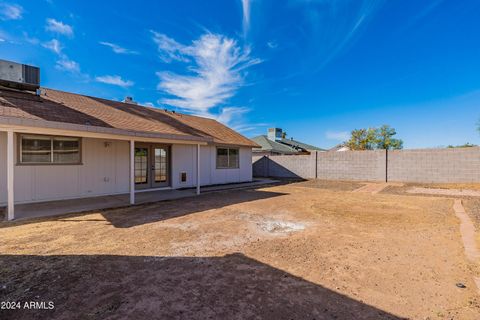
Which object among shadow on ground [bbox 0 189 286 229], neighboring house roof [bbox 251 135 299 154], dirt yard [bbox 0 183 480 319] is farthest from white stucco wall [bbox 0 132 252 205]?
neighboring house roof [bbox 251 135 299 154]

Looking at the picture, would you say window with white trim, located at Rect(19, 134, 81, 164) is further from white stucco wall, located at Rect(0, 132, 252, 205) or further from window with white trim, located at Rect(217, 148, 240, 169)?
window with white trim, located at Rect(217, 148, 240, 169)

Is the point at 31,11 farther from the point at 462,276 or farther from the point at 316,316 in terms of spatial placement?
the point at 462,276

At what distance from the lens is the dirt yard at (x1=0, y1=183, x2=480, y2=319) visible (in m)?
2.28

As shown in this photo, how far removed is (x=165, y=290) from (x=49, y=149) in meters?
7.65

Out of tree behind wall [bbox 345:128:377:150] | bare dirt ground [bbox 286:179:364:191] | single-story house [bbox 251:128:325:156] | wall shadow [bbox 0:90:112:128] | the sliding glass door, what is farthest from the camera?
tree behind wall [bbox 345:128:377:150]

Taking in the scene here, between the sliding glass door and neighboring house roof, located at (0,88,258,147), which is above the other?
neighboring house roof, located at (0,88,258,147)

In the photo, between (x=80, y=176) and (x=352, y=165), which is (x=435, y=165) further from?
(x=80, y=176)

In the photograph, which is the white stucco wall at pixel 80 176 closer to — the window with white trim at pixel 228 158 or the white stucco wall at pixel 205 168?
the white stucco wall at pixel 205 168

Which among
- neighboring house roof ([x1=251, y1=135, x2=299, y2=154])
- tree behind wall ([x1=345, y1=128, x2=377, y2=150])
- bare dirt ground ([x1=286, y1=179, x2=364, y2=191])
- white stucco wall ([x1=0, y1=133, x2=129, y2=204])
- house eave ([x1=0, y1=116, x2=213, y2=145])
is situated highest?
tree behind wall ([x1=345, y1=128, x2=377, y2=150])

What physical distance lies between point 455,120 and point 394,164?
17776mm

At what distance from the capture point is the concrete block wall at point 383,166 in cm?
1234

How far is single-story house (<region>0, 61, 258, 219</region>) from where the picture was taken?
256 inches

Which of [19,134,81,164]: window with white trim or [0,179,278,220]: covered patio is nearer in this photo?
[0,179,278,220]: covered patio

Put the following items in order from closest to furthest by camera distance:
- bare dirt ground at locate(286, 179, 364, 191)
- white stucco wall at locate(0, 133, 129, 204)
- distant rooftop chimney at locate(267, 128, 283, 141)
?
white stucco wall at locate(0, 133, 129, 204)
bare dirt ground at locate(286, 179, 364, 191)
distant rooftop chimney at locate(267, 128, 283, 141)
